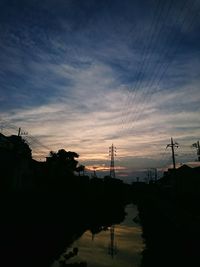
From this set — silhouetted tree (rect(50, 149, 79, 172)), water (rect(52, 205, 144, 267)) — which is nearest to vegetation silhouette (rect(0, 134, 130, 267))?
water (rect(52, 205, 144, 267))

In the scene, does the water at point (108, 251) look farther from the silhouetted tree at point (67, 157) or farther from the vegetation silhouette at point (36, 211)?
the silhouetted tree at point (67, 157)

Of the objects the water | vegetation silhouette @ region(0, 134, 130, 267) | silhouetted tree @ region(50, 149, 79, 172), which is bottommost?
the water

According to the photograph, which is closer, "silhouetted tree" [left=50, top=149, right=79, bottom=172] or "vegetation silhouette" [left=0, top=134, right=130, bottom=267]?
"vegetation silhouette" [left=0, top=134, right=130, bottom=267]

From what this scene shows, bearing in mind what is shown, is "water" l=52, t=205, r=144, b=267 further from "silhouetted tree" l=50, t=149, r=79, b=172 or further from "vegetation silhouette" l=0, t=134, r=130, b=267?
"silhouetted tree" l=50, t=149, r=79, b=172

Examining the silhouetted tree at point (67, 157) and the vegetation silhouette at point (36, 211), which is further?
the silhouetted tree at point (67, 157)

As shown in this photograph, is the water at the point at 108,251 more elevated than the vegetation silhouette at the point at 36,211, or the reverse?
the vegetation silhouette at the point at 36,211

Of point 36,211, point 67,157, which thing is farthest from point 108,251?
point 67,157

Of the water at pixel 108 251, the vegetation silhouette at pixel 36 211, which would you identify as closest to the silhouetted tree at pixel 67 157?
the vegetation silhouette at pixel 36 211

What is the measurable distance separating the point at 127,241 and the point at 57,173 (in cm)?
2652

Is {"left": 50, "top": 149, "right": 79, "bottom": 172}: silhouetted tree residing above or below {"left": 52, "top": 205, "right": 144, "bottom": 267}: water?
above

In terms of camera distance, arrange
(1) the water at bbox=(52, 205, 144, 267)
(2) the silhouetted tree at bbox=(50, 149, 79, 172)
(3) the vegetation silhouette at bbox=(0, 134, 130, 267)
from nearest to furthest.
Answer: (1) the water at bbox=(52, 205, 144, 267)
(3) the vegetation silhouette at bbox=(0, 134, 130, 267)
(2) the silhouetted tree at bbox=(50, 149, 79, 172)

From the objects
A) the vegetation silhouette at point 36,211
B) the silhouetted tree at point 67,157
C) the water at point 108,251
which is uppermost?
the silhouetted tree at point 67,157

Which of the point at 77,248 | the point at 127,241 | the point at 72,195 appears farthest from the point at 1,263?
the point at 72,195

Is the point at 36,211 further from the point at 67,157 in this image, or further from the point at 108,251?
the point at 67,157
